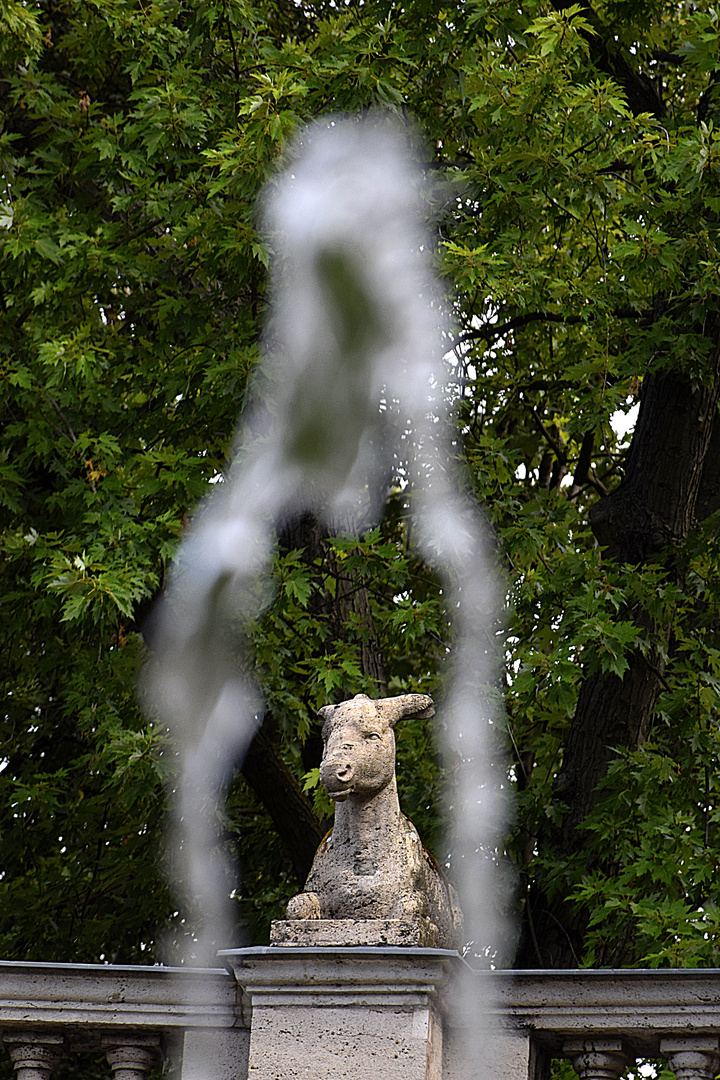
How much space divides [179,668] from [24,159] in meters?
3.18

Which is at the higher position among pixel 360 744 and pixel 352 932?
pixel 360 744

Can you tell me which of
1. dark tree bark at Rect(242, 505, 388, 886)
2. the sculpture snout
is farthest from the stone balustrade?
dark tree bark at Rect(242, 505, 388, 886)

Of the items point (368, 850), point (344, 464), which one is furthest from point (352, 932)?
point (344, 464)

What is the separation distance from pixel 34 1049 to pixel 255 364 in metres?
4.34

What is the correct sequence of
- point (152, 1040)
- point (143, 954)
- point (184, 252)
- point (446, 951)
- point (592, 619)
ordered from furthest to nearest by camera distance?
1. point (143, 954)
2. point (184, 252)
3. point (592, 619)
4. point (152, 1040)
5. point (446, 951)

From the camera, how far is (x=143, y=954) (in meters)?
9.66

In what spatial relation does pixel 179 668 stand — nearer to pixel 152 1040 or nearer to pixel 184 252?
pixel 184 252

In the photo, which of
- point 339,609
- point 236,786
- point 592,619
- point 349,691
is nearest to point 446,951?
point 592,619

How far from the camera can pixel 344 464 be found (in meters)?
8.29

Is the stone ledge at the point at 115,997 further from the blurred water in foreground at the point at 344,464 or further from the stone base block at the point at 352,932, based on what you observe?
the blurred water in foreground at the point at 344,464

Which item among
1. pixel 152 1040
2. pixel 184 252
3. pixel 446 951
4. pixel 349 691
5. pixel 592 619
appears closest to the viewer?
pixel 446 951

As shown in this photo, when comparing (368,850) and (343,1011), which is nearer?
(343,1011)

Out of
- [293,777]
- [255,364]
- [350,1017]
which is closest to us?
[350,1017]

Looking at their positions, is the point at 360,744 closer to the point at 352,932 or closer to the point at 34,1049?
the point at 352,932
